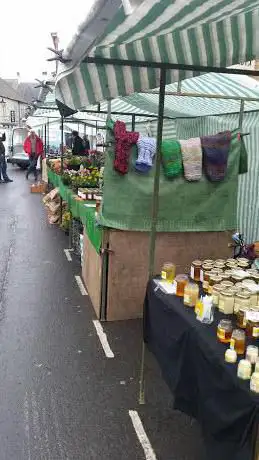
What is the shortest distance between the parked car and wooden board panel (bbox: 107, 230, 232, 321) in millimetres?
22026

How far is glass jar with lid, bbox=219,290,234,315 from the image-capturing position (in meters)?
3.13

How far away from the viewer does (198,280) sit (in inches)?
148

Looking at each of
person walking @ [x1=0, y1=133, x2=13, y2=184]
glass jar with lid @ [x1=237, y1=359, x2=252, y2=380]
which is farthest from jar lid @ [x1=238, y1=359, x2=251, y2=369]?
Result: person walking @ [x1=0, y1=133, x2=13, y2=184]

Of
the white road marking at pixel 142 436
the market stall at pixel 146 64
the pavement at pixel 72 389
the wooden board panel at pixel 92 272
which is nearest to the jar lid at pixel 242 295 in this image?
the market stall at pixel 146 64

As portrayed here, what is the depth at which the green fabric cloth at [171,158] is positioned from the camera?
5.21 m

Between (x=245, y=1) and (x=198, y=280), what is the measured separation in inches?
85.2

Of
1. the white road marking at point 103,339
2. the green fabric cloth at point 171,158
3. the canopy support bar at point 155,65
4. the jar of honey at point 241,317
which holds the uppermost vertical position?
the canopy support bar at point 155,65

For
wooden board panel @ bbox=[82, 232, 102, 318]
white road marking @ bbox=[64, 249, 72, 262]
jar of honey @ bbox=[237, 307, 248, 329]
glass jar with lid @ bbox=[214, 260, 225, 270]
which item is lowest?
white road marking @ bbox=[64, 249, 72, 262]

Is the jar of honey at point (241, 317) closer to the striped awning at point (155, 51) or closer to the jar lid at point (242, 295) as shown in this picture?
the jar lid at point (242, 295)

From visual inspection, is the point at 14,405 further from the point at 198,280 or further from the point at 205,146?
the point at 205,146

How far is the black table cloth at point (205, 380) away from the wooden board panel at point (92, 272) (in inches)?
80.3

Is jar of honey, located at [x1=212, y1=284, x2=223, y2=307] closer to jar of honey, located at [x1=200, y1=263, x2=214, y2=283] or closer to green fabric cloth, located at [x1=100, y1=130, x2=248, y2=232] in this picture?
jar of honey, located at [x1=200, y1=263, x2=214, y2=283]

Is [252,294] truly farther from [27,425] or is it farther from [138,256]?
[138,256]

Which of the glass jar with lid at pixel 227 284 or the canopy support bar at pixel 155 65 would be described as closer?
the canopy support bar at pixel 155 65
